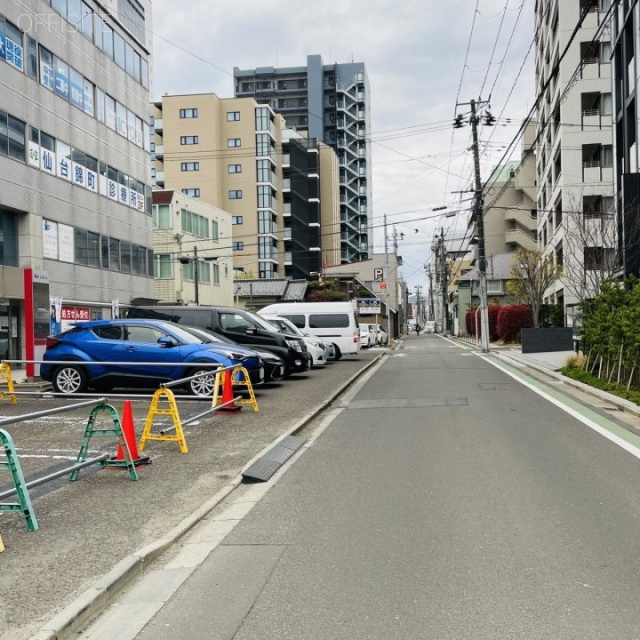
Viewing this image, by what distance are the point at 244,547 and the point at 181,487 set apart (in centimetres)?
204

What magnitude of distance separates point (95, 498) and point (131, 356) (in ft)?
27.6

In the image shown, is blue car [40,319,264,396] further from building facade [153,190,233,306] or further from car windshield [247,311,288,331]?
building facade [153,190,233,306]

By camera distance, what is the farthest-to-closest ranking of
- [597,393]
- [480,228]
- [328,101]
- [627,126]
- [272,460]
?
[328,101] < [480,228] < [627,126] < [597,393] < [272,460]

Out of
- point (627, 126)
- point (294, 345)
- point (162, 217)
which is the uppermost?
point (162, 217)

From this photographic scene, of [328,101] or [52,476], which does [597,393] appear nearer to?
[52,476]

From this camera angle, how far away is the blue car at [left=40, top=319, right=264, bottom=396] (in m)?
14.0

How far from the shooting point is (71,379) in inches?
571

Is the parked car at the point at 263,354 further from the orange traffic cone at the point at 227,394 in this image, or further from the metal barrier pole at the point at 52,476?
the metal barrier pole at the point at 52,476

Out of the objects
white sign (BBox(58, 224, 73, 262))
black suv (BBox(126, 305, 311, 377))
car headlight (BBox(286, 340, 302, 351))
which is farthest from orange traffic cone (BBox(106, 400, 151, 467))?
white sign (BBox(58, 224, 73, 262))

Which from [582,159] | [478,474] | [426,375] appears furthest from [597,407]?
[582,159]

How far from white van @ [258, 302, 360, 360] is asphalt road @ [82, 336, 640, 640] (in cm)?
1833

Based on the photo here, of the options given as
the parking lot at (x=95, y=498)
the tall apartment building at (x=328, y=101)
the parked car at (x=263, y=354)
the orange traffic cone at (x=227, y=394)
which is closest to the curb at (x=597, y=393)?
the parking lot at (x=95, y=498)


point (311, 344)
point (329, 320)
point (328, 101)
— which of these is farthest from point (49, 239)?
point (328, 101)

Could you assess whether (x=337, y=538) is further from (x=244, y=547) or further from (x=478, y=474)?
(x=478, y=474)
